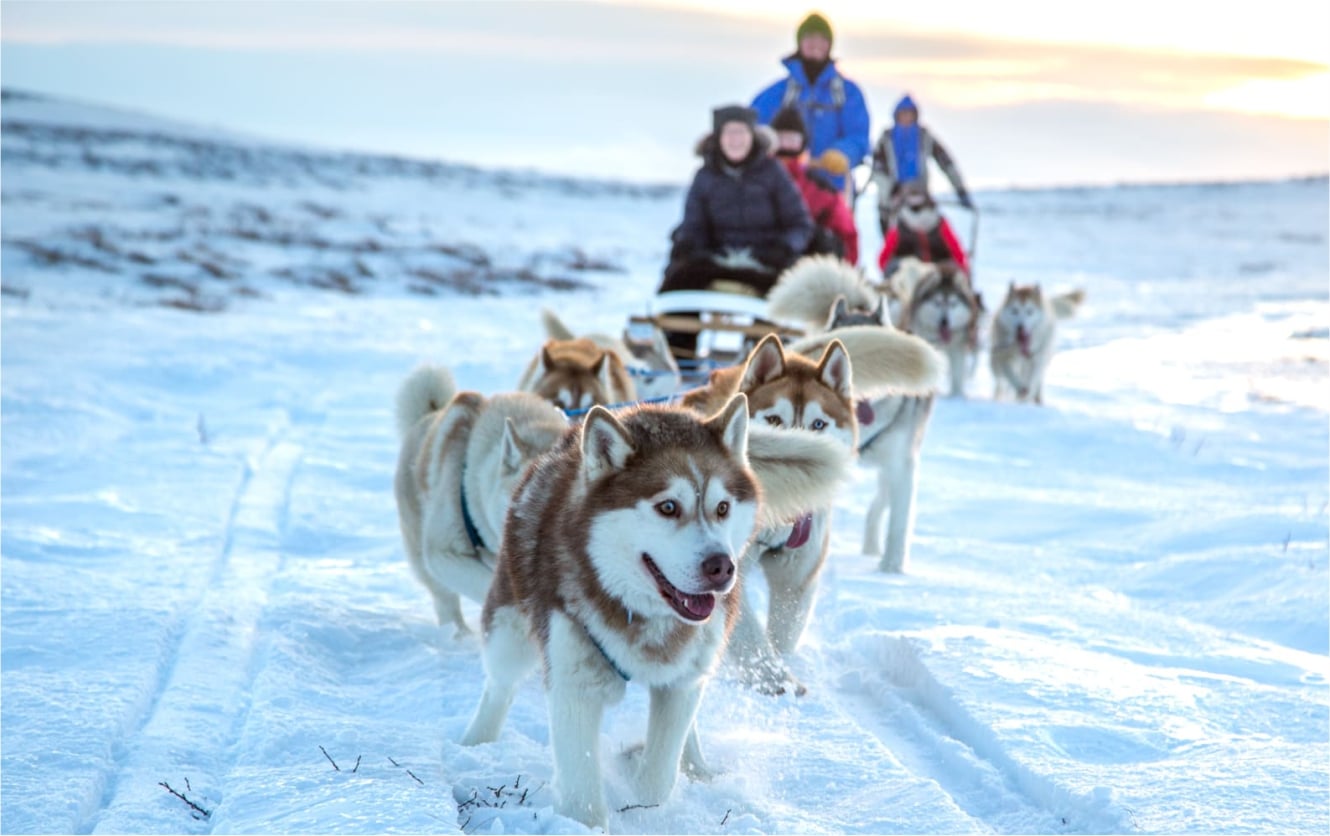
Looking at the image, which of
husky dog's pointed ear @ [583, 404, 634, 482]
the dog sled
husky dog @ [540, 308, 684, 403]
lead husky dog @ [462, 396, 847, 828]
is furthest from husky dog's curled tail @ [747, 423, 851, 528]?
the dog sled

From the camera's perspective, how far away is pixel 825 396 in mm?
4016

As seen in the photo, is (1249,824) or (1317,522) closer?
(1249,824)

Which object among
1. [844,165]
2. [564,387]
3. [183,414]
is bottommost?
[183,414]

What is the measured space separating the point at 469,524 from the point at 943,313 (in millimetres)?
6745

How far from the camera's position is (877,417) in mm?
5391

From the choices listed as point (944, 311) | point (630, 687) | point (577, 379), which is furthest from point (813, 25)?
point (630, 687)

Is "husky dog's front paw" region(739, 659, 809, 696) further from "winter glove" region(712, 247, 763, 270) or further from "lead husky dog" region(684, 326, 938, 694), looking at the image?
"winter glove" region(712, 247, 763, 270)

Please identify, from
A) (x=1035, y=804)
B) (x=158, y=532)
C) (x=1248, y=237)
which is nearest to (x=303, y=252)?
(x=158, y=532)

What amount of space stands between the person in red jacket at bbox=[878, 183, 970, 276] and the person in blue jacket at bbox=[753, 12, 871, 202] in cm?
193

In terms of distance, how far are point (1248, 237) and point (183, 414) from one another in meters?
31.3

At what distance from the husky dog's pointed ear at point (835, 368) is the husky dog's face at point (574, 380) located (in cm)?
100

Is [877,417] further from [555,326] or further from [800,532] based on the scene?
[555,326]

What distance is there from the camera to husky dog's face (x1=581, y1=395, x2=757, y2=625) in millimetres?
2580

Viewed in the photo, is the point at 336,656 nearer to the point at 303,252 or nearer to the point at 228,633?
the point at 228,633
